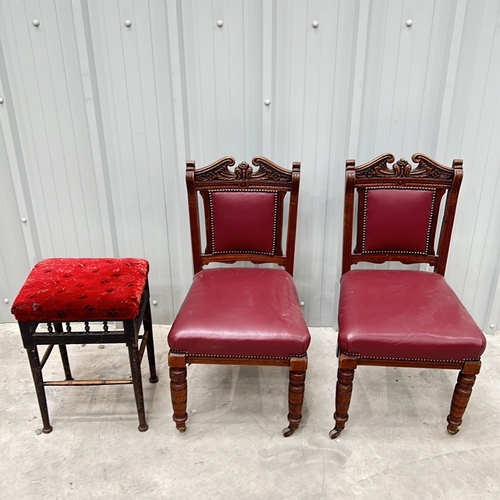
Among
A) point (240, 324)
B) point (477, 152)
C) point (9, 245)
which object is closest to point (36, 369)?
point (240, 324)

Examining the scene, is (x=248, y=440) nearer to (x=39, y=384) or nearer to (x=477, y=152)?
(x=39, y=384)

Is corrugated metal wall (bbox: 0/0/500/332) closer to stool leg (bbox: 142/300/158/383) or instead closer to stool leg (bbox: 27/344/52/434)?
stool leg (bbox: 142/300/158/383)

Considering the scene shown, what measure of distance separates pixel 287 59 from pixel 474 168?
3.25 feet

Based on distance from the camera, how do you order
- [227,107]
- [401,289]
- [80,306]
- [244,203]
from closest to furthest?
[80,306] < [401,289] < [244,203] < [227,107]

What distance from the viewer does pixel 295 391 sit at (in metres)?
1.71

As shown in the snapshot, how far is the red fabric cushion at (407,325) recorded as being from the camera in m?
1.60

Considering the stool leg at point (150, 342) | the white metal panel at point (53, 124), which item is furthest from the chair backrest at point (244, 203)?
the white metal panel at point (53, 124)

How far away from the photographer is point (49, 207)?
7.54 ft

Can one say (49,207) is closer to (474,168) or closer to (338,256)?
(338,256)

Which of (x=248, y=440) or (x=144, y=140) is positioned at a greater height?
(x=144, y=140)

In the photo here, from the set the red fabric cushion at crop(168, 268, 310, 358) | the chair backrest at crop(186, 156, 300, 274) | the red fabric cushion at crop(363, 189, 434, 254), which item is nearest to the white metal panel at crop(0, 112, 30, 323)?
the chair backrest at crop(186, 156, 300, 274)

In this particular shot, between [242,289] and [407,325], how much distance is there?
25.3 inches

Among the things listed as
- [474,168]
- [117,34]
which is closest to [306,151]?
[474,168]

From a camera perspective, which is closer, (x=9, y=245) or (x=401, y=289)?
(x=401, y=289)
